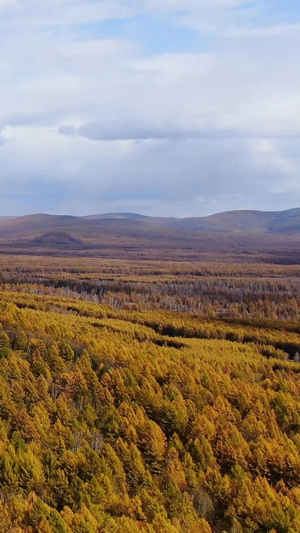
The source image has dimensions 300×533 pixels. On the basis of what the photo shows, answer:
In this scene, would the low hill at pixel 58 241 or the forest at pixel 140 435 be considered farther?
the low hill at pixel 58 241

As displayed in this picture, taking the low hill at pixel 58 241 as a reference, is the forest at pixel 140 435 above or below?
below

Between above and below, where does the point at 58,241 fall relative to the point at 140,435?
above

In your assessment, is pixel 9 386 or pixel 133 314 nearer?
pixel 9 386

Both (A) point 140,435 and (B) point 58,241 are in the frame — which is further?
(B) point 58,241

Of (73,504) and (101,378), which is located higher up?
(101,378)

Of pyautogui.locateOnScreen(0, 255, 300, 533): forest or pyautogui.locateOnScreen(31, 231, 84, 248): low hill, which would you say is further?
pyautogui.locateOnScreen(31, 231, 84, 248): low hill

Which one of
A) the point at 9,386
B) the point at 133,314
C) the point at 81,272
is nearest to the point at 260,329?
the point at 133,314

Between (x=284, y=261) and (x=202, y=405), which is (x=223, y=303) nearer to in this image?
(x=202, y=405)

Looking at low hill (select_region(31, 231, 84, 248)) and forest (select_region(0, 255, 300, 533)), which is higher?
low hill (select_region(31, 231, 84, 248))
